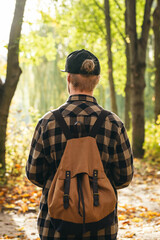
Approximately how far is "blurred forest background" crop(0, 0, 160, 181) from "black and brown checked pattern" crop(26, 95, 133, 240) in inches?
19.6

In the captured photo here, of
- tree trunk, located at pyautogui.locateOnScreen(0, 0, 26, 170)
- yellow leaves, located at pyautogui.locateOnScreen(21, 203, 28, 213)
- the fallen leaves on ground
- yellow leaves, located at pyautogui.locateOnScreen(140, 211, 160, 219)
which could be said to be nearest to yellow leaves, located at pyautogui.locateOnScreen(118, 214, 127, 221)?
yellow leaves, located at pyautogui.locateOnScreen(140, 211, 160, 219)

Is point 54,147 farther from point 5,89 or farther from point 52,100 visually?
point 52,100

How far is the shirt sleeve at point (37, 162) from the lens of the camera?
1.89 meters

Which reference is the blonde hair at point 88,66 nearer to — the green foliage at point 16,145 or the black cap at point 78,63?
the black cap at point 78,63

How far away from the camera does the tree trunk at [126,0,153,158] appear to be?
9352mm

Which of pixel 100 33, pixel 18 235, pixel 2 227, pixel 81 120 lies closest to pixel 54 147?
pixel 81 120

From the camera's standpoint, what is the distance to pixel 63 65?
13125mm

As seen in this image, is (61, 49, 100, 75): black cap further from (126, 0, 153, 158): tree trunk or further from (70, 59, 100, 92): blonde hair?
(126, 0, 153, 158): tree trunk

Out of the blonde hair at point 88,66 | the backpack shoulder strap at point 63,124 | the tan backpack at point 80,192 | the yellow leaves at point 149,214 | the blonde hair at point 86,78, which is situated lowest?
the yellow leaves at point 149,214

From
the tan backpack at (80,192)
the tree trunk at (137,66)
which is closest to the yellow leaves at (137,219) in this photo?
the tan backpack at (80,192)

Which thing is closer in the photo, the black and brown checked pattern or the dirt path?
the black and brown checked pattern

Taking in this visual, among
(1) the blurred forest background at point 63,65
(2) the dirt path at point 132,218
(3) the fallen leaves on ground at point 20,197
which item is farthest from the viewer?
(1) the blurred forest background at point 63,65

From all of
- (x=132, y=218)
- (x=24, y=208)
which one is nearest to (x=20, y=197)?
(x=24, y=208)

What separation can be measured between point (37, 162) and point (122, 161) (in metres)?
0.53
